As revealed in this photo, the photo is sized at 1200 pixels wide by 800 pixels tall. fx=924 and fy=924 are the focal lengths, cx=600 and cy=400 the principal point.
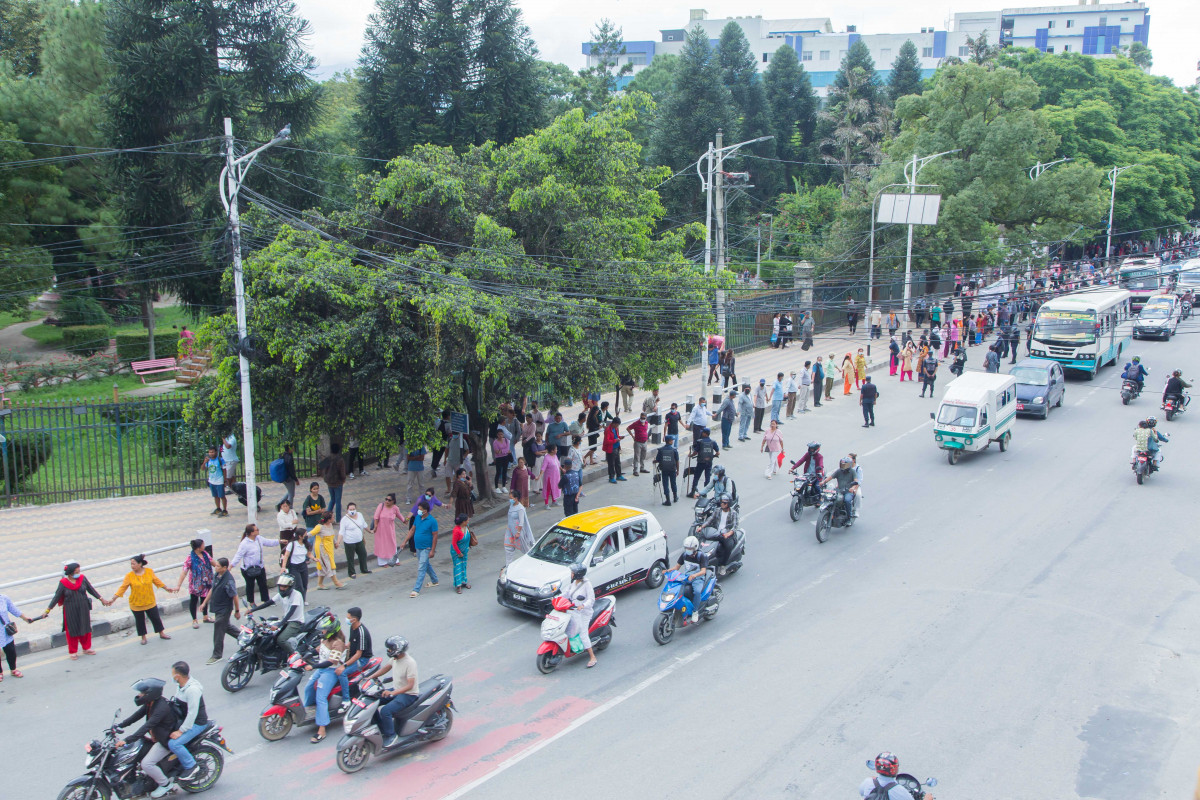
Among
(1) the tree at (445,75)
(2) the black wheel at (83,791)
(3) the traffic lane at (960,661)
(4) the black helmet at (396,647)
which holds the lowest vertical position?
(3) the traffic lane at (960,661)

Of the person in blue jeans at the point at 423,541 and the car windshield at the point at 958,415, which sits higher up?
the car windshield at the point at 958,415

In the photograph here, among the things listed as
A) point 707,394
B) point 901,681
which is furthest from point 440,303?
point 707,394

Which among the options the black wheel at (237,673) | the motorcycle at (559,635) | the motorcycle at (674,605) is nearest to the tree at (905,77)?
the motorcycle at (674,605)

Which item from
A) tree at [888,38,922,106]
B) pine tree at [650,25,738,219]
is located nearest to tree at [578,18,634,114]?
pine tree at [650,25,738,219]

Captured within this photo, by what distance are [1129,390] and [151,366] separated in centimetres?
3123

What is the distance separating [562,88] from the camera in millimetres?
63969

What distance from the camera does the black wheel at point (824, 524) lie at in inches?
659

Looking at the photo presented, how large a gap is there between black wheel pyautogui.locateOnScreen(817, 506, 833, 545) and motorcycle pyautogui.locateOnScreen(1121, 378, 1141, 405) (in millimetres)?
Answer: 15425

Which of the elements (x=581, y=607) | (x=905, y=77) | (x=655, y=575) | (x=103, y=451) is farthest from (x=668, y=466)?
(x=905, y=77)

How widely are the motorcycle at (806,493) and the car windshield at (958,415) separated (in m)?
5.56

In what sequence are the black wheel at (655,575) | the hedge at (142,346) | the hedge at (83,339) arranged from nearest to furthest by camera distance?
the black wheel at (655,575), the hedge at (142,346), the hedge at (83,339)

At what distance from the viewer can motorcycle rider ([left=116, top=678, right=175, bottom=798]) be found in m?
8.76

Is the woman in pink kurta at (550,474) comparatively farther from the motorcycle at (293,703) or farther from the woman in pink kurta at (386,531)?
the motorcycle at (293,703)

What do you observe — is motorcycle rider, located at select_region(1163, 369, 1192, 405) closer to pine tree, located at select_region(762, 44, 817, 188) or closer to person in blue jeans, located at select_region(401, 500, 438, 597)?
person in blue jeans, located at select_region(401, 500, 438, 597)
